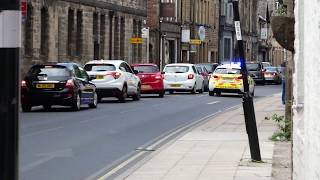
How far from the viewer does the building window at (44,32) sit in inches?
1625

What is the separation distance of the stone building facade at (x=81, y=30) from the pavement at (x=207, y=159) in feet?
78.1

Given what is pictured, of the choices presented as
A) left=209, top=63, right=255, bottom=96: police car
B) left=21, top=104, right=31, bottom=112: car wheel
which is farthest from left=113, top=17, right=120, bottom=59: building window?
left=21, top=104, right=31, bottom=112: car wheel

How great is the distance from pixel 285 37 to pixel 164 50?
53417mm

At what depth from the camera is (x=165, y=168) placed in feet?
35.5

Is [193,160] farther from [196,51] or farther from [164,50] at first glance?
[196,51]

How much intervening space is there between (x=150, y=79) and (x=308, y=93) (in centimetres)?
2750

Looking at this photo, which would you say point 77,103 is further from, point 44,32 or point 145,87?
point 44,32

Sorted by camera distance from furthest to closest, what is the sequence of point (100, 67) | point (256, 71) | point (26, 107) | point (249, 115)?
point (256, 71), point (100, 67), point (26, 107), point (249, 115)

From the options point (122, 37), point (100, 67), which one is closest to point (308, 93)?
point (100, 67)

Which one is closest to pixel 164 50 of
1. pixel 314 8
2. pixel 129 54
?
pixel 129 54

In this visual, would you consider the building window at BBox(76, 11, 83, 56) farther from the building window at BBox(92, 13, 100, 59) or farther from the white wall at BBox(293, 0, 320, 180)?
the white wall at BBox(293, 0, 320, 180)

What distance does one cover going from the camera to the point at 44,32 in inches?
1631

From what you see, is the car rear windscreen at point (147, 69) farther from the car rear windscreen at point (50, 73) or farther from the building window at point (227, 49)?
the building window at point (227, 49)

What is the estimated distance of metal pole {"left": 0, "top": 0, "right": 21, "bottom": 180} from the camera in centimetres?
410
